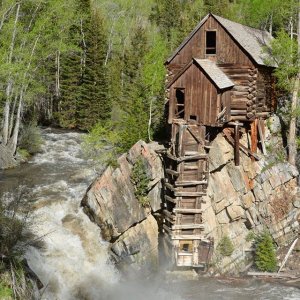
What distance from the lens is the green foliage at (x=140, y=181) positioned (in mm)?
22797

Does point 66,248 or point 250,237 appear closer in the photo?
point 66,248

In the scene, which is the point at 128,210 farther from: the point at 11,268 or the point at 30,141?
the point at 30,141

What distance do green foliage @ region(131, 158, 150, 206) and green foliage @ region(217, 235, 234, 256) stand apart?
4.52 m

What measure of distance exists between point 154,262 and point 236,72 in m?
11.8

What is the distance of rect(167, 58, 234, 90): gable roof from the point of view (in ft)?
75.3

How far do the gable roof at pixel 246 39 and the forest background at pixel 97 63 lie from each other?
119 centimetres

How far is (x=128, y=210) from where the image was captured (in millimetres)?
22469

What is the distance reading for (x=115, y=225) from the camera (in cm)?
2205

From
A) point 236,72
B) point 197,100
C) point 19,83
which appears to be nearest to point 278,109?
point 236,72

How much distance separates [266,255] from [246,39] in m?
13.1

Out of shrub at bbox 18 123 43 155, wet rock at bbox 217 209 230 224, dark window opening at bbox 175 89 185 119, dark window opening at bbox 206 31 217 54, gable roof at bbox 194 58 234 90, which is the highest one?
dark window opening at bbox 206 31 217 54

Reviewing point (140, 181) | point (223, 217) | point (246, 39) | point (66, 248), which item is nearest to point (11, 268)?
point (66, 248)

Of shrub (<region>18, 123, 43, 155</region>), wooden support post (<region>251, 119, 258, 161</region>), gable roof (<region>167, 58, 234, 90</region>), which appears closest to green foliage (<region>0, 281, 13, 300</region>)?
gable roof (<region>167, 58, 234, 90</region>)

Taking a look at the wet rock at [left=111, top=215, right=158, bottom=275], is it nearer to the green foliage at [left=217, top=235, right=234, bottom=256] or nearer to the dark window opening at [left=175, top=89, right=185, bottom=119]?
the green foliage at [left=217, top=235, right=234, bottom=256]
